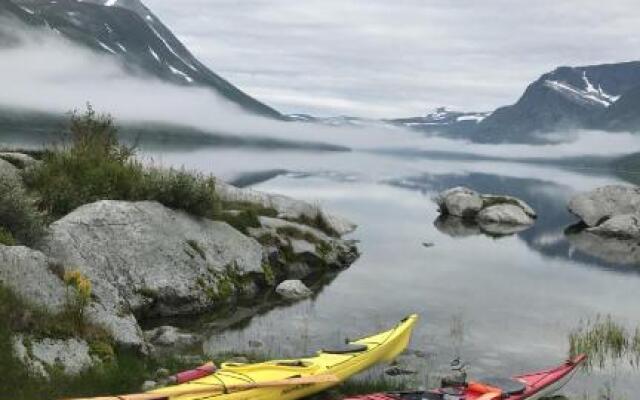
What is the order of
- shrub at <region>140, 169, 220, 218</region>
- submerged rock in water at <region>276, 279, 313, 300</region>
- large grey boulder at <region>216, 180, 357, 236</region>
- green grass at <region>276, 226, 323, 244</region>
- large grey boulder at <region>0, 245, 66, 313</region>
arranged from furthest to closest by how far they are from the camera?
large grey boulder at <region>216, 180, 357, 236</region>, green grass at <region>276, 226, 323, 244</region>, submerged rock in water at <region>276, 279, 313, 300</region>, shrub at <region>140, 169, 220, 218</region>, large grey boulder at <region>0, 245, 66, 313</region>

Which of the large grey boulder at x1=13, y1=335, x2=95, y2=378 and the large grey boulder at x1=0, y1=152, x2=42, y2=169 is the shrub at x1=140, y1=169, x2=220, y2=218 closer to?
the large grey boulder at x1=0, y1=152, x2=42, y2=169

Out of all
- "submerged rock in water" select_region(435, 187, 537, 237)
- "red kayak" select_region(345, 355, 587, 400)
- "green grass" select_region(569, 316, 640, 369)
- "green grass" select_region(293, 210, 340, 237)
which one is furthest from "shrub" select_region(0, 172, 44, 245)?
"submerged rock in water" select_region(435, 187, 537, 237)

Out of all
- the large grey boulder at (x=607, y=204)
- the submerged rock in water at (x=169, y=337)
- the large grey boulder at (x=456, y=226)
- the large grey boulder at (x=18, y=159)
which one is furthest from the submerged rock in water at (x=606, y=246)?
the large grey boulder at (x=18, y=159)

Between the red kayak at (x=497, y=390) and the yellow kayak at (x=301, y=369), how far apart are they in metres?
1.81

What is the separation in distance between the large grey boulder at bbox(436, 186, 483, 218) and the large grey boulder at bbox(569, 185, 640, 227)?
9.84 metres

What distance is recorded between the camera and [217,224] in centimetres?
3047

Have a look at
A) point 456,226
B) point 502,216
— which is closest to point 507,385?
point 456,226

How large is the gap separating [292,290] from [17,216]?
13448mm

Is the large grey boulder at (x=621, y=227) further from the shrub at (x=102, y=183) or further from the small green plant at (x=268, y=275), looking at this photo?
the shrub at (x=102, y=183)

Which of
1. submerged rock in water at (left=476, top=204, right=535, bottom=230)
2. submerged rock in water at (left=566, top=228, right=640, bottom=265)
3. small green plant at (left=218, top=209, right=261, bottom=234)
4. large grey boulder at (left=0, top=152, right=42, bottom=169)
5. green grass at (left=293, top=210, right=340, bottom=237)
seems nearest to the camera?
large grey boulder at (left=0, top=152, right=42, bottom=169)

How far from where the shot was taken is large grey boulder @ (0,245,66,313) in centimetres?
1587

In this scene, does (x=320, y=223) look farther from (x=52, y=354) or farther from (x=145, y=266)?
(x=52, y=354)

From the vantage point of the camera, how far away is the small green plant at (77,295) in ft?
53.4

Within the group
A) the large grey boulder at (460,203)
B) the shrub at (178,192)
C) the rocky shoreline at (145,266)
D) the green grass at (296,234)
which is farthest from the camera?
the large grey boulder at (460,203)
